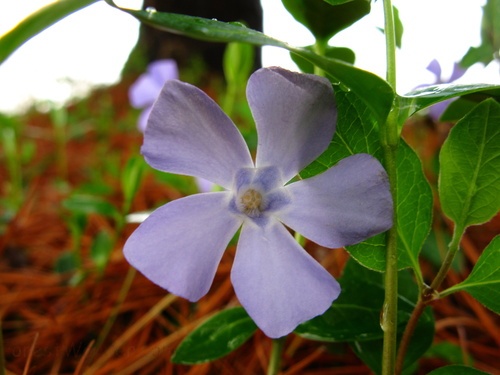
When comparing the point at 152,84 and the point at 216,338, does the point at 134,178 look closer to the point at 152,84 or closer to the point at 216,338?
the point at 216,338

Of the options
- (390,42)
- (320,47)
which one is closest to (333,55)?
(320,47)

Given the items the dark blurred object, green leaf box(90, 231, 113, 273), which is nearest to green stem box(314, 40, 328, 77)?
green leaf box(90, 231, 113, 273)

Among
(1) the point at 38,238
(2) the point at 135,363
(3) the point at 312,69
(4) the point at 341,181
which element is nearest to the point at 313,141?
(4) the point at 341,181

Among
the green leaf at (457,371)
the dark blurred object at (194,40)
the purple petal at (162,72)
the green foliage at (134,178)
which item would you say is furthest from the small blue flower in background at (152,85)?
the dark blurred object at (194,40)

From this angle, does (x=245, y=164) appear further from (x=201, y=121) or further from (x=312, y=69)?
(x=312, y=69)

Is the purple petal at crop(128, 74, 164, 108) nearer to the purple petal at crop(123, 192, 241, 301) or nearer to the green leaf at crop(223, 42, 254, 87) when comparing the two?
the green leaf at crop(223, 42, 254, 87)

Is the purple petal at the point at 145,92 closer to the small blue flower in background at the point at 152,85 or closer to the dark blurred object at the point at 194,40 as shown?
the small blue flower in background at the point at 152,85
